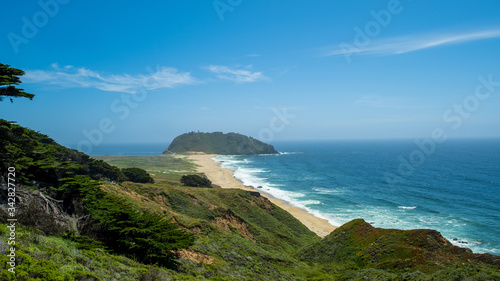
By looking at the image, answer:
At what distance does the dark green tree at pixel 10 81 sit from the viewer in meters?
14.2

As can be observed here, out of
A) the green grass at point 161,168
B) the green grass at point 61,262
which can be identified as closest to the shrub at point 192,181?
the green grass at point 161,168

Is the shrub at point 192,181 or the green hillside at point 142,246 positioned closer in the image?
the green hillside at point 142,246

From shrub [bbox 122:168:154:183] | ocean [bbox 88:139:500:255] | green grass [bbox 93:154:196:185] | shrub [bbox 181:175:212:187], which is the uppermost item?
shrub [bbox 122:168:154:183]

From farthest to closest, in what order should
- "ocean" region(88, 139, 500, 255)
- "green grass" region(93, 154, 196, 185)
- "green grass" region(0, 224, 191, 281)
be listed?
"green grass" region(93, 154, 196, 185), "ocean" region(88, 139, 500, 255), "green grass" region(0, 224, 191, 281)

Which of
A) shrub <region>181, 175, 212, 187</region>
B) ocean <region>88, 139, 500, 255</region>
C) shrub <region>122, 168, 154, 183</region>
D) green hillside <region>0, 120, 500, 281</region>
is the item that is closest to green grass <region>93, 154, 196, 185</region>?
shrub <region>181, 175, 212, 187</region>

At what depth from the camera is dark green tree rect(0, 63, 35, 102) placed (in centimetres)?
1420

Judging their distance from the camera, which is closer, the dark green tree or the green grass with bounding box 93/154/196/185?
the dark green tree

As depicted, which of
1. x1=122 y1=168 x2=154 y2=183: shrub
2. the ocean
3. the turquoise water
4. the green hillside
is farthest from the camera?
the turquoise water

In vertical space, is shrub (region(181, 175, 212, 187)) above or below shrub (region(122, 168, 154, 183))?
below

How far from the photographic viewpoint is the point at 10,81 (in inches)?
574

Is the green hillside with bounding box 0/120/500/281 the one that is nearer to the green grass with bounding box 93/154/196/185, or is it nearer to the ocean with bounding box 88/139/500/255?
the ocean with bounding box 88/139/500/255

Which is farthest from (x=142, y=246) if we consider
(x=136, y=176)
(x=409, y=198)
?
(x=409, y=198)

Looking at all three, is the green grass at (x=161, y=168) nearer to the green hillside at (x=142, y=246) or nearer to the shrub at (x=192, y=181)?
the shrub at (x=192, y=181)

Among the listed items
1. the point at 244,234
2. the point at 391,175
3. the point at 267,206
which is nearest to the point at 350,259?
the point at 244,234
